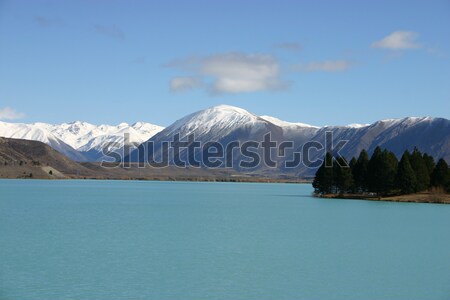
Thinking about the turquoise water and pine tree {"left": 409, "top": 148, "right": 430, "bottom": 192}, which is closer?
the turquoise water

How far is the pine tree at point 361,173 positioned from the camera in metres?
136

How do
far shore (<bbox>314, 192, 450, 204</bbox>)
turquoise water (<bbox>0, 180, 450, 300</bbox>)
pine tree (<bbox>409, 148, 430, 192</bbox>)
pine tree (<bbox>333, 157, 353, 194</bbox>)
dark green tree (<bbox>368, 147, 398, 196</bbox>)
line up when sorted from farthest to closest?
pine tree (<bbox>333, 157, 353, 194</bbox>) → dark green tree (<bbox>368, 147, 398, 196</bbox>) → pine tree (<bbox>409, 148, 430, 192</bbox>) → far shore (<bbox>314, 192, 450, 204</bbox>) → turquoise water (<bbox>0, 180, 450, 300</bbox>)

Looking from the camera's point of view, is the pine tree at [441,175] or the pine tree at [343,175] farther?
the pine tree at [343,175]

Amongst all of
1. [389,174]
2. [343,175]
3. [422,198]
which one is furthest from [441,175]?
[343,175]

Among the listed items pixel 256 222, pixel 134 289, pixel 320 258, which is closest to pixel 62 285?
pixel 134 289

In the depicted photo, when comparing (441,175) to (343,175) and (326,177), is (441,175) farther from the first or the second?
(326,177)

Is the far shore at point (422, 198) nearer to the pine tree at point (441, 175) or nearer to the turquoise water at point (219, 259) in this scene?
the pine tree at point (441, 175)

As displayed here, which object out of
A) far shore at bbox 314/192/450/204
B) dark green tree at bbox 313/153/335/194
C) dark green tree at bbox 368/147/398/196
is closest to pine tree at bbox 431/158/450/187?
far shore at bbox 314/192/450/204

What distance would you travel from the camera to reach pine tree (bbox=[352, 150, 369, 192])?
445ft

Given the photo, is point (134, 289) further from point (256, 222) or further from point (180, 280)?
point (256, 222)

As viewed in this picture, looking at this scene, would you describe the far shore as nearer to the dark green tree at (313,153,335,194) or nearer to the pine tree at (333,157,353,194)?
the pine tree at (333,157,353,194)

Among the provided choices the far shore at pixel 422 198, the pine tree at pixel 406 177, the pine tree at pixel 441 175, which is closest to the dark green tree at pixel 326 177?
the far shore at pixel 422 198

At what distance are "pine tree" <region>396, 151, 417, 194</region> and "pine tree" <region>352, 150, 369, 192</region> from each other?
1047cm

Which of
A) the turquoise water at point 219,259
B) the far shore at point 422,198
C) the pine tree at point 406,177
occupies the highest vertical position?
the pine tree at point 406,177
